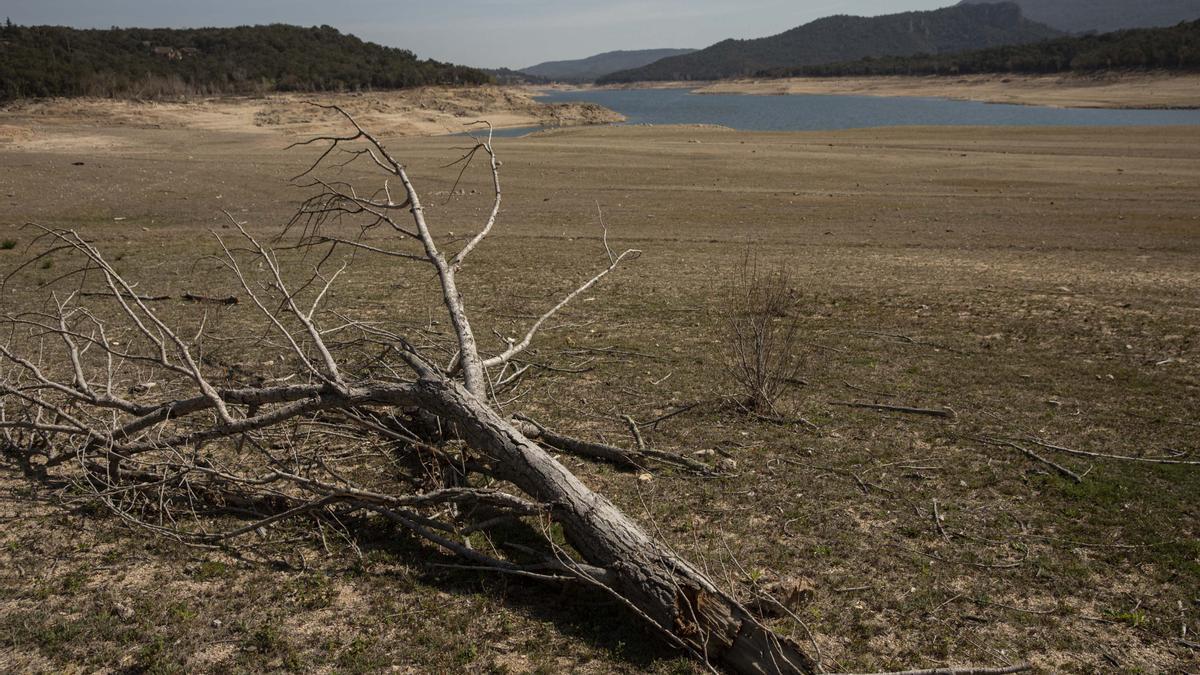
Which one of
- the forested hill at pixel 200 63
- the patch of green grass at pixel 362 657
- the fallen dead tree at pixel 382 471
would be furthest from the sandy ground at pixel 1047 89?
the patch of green grass at pixel 362 657

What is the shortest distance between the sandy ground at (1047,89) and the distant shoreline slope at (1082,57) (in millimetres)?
2308

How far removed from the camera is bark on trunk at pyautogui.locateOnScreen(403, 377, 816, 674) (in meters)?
3.26

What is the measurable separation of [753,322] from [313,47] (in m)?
104

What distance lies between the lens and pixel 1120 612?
374cm

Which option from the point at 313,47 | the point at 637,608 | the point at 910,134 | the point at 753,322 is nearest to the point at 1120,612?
the point at 637,608

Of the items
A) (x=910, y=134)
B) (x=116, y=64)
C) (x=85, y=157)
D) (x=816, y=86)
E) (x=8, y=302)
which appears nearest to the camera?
(x=8, y=302)

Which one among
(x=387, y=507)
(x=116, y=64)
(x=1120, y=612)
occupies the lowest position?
(x=1120, y=612)

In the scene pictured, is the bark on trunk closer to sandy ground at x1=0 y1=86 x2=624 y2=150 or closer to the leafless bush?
the leafless bush

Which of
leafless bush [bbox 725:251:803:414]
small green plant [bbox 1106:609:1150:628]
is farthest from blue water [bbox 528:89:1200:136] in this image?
small green plant [bbox 1106:609:1150:628]

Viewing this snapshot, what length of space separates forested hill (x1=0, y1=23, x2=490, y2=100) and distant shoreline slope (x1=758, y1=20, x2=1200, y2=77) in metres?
62.3

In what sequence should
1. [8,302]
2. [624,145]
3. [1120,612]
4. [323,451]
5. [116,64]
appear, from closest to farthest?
[1120,612]
[323,451]
[8,302]
[624,145]
[116,64]

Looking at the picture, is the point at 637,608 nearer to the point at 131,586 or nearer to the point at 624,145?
the point at 131,586

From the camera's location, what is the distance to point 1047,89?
78562mm

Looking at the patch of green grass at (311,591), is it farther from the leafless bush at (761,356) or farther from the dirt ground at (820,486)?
the leafless bush at (761,356)
